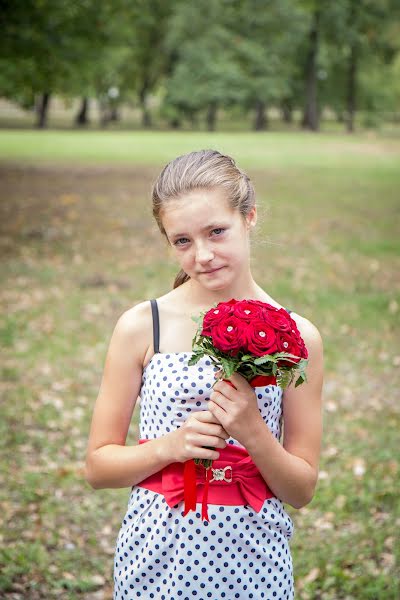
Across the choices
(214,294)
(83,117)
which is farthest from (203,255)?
(83,117)

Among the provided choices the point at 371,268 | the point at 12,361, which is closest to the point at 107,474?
the point at 12,361

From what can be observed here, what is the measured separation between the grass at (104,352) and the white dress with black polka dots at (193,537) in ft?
2.65

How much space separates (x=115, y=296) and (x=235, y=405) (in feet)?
27.2

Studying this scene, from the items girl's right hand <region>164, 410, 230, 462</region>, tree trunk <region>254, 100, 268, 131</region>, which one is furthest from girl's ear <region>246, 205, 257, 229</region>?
tree trunk <region>254, 100, 268, 131</region>

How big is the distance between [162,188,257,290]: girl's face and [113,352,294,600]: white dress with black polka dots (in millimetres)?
283

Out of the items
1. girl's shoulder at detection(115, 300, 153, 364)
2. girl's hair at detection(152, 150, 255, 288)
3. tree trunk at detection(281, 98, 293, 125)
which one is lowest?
girl's shoulder at detection(115, 300, 153, 364)

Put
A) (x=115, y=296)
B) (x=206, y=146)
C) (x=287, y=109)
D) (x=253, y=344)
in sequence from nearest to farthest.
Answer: (x=253, y=344) → (x=115, y=296) → (x=206, y=146) → (x=287, y=109)

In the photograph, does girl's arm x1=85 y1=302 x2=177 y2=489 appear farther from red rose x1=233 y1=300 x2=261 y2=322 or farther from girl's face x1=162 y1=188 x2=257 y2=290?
red rose x1=233 y1=300 x2=261 y2=322

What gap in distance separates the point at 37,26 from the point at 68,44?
0.97 meters

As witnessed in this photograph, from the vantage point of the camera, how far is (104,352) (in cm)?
822

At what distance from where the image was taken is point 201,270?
237 centimetres

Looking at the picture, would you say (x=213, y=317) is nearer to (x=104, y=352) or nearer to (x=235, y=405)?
(x=235, y=405)

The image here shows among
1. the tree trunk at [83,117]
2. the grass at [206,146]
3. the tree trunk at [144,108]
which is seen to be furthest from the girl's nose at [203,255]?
the tree trunk at [144,108]

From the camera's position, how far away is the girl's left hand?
206 centimetres
